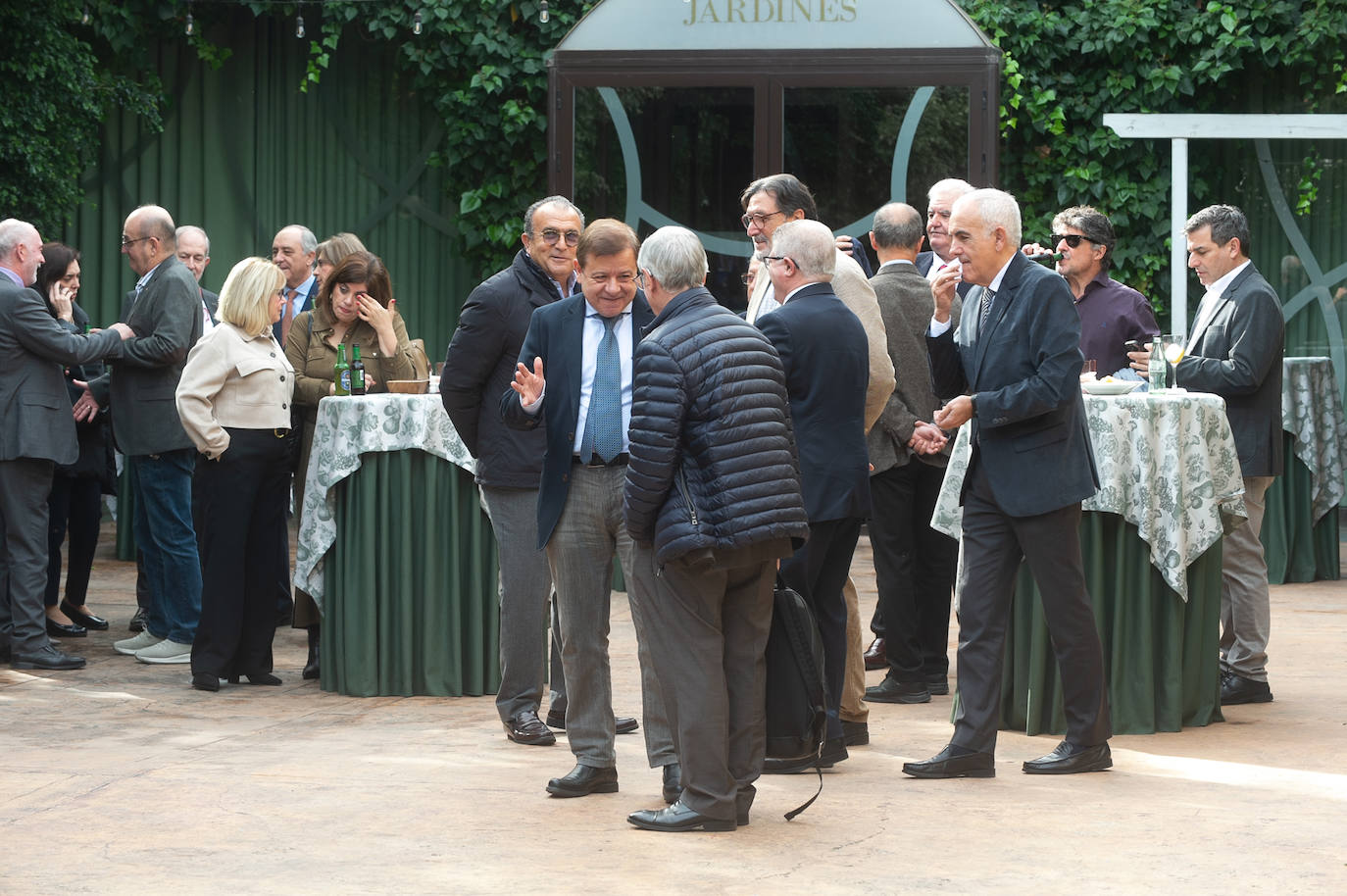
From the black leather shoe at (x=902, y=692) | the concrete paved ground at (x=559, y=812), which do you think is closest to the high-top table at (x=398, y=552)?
the concrete paved ground at (x=559, y=812)

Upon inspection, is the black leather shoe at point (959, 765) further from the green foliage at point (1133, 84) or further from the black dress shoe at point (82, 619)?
the green foliage at point (1133, 84)

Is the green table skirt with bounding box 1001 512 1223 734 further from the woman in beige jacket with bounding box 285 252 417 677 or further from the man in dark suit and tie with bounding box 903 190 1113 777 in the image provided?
the woman in beige jacket with bounding box 285 252 417 677

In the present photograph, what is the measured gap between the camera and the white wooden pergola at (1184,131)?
10250 mm

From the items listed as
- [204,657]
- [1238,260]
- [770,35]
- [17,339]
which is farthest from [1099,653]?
[770,35]

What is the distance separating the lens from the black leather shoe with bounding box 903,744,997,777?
4895 millimetres

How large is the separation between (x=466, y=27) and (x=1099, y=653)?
7480 mm

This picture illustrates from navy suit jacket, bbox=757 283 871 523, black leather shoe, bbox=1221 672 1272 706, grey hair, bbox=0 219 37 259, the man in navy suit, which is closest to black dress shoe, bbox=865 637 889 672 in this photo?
black leather shoe, bbox=1221 672 1272 706

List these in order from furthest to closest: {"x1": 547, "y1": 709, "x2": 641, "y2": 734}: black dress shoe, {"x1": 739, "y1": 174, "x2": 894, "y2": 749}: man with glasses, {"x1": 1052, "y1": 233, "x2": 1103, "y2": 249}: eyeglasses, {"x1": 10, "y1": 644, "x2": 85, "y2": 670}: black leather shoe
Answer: {"x1": 10, "y1": 644, "x2": 85, "y2": 670}: black leather shoe, {"x1": 1052, "y1": 233, "x2": 1103, "y2": 249}: eyeglasses, {"x1": 547, "y1": 709, "x2": 641, "y2": 734}: black dress shoe, {"x1": 739, "y1": 174, "x2": 894, "y2": 749}: man with glasses

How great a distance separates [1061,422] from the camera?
4844mm

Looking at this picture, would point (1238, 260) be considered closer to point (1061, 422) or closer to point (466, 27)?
point (1061, 422)

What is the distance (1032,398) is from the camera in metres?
4.72

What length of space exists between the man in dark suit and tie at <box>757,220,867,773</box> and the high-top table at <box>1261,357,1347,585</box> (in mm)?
4562

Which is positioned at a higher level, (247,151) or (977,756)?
(247,151)

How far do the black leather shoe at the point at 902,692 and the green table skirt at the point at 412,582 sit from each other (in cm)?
138
